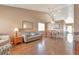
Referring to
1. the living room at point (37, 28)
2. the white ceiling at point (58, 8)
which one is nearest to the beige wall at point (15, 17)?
the living room at point (37, 28)

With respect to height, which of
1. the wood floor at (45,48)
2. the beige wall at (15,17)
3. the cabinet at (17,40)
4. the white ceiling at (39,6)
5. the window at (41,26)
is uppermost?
the white ceiling at (39,6)

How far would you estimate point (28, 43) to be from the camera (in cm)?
219

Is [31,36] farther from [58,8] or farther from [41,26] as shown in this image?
[58,8]

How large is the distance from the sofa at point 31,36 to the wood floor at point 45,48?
97mm

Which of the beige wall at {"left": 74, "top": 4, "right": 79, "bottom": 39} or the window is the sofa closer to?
the window

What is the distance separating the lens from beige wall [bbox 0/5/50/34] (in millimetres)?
1994

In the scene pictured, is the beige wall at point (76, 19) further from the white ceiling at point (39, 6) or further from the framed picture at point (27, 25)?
the framed picture at point (27, 25)

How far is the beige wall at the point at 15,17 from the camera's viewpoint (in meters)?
1.99

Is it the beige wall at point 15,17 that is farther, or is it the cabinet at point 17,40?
the cabinet at point 17,40

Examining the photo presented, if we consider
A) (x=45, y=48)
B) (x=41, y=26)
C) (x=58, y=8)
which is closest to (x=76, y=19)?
(x=58, y=8)

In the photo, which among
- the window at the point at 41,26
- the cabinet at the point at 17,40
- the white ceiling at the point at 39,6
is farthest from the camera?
the window at the point at 41,26

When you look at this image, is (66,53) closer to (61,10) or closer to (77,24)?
(77,24)

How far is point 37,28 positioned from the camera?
2.24m

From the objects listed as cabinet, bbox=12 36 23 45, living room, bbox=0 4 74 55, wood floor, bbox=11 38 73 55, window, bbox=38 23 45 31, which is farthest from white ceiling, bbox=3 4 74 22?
cabinet, bbox=12 36 23 45
